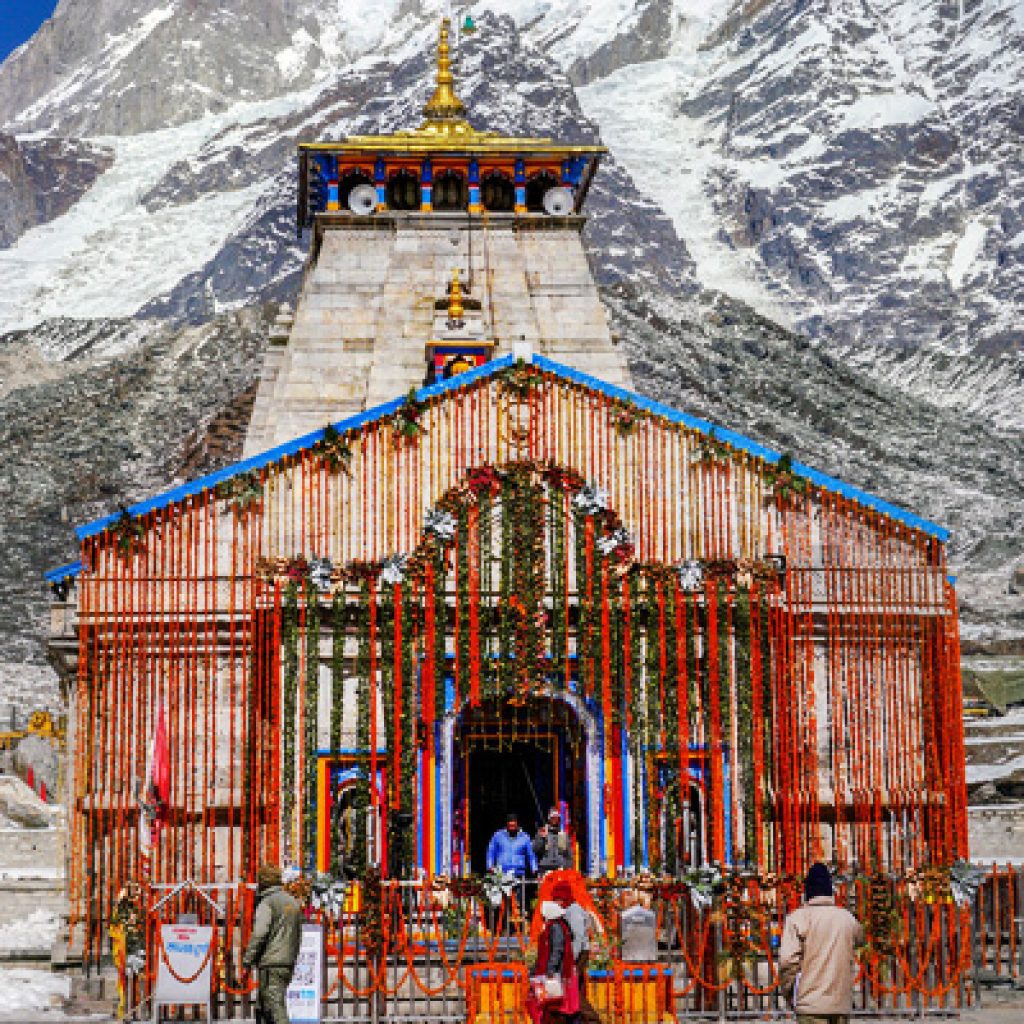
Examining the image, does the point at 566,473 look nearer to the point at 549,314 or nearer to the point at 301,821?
the point at 301,821

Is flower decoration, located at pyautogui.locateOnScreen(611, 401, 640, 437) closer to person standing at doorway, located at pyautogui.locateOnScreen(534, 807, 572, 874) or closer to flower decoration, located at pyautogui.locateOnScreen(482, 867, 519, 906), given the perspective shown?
person standing at doorway, located at pyautogui.locateOnScreen(534, 807, 572, 874)

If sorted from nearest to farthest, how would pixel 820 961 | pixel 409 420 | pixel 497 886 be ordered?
pixel 820 961 < pixel 497 886 < pixel 409 420

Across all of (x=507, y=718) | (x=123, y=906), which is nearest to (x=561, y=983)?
(x=123, y=906)

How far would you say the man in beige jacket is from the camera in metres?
14.9

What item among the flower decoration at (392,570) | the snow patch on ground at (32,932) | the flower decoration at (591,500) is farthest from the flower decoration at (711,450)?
the snow patch on ground at (32,932)

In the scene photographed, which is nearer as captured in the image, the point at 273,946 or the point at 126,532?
the point at 273,946

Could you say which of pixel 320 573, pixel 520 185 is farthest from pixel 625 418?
pixel 520 185

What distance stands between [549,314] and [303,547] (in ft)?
42.3

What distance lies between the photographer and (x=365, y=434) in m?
27.2

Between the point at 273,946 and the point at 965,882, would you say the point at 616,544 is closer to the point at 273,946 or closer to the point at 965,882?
the point at 965,882

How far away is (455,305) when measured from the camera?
3519 cm

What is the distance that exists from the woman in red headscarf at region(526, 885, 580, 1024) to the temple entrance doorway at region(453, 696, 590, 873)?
29.4 feet

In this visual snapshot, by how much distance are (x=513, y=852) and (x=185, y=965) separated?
5291 mm

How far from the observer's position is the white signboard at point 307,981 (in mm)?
19688
